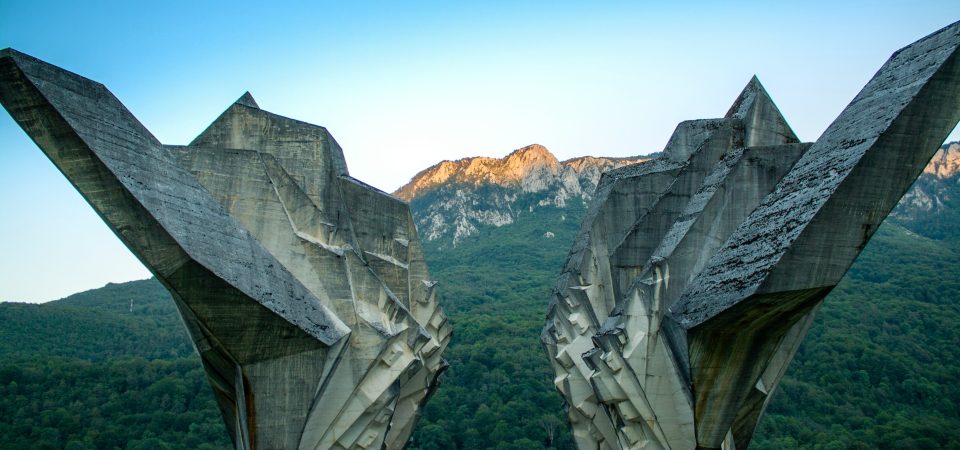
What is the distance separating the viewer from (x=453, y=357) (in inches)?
1610

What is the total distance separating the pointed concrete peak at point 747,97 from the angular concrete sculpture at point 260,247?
7.39 m

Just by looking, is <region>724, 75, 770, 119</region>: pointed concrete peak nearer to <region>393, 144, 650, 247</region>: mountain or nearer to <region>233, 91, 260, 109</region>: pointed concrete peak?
<region>233, 91, 260, 109</region>: pointed concrete peak

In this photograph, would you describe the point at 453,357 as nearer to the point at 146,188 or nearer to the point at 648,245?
the point at 648,245

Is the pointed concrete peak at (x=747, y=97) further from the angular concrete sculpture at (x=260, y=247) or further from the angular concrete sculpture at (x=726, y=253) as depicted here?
the angular concrete sculpture at (x=260, y=247)

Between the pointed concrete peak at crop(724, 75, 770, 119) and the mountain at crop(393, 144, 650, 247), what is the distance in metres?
49.3

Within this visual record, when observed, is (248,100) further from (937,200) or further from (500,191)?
(937,200)

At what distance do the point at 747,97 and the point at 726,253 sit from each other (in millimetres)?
7341

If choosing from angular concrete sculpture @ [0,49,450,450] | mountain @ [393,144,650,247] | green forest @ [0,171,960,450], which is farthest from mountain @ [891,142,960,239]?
angular concrete sculpture @ [0,49,450,450]

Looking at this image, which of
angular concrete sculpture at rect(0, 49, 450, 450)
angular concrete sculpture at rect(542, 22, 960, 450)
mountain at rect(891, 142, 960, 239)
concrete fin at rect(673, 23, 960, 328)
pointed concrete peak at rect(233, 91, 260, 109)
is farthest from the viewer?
mountain at rect(891, 142, 960, 239)

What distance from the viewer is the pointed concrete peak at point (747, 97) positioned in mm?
15719

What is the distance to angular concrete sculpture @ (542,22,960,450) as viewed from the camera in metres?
8.62

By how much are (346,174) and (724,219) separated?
24.9 feet

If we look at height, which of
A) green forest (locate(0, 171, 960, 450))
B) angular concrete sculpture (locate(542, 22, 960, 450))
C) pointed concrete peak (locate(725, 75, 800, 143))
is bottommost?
green forest (locate(0, 171, 960, 450))

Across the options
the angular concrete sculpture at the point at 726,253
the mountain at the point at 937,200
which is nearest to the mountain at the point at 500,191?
the mountain at the point at 937,200
